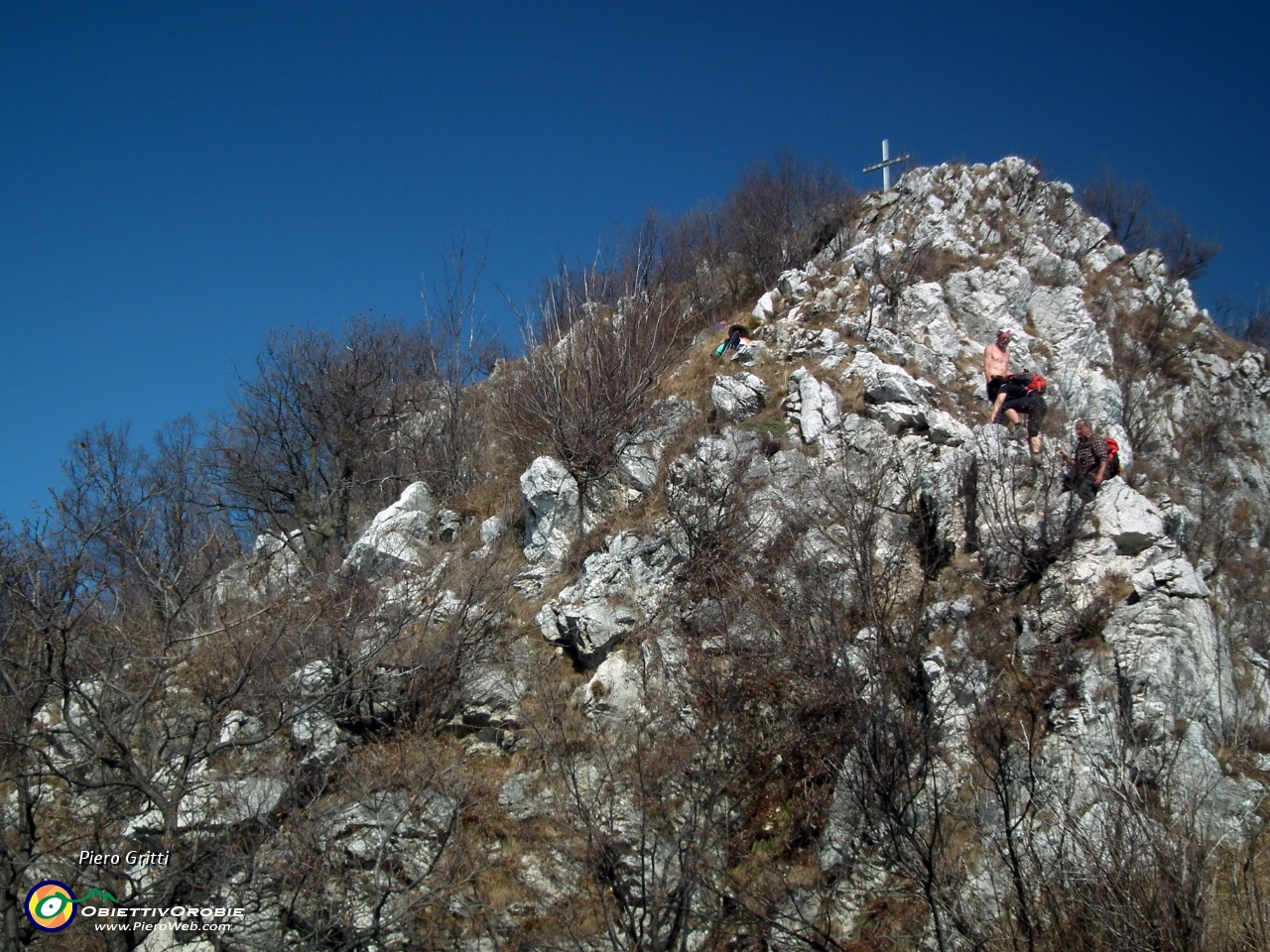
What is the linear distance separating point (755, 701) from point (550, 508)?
5.10 m

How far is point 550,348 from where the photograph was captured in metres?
15.5

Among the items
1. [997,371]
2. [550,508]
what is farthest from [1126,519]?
[550,508]

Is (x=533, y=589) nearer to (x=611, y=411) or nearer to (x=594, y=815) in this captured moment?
(x=611, y=411)

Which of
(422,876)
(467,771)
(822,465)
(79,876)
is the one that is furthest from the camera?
(822,465)

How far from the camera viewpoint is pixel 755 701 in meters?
10.2

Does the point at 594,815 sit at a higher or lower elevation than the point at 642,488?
lower

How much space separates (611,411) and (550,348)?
2031mm

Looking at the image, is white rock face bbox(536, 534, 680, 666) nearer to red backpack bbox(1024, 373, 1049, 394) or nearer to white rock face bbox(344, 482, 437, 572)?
white rock face bbox(344, 482, 437, 572)

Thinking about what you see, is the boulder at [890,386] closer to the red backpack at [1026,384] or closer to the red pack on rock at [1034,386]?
the red backpack at [1026,384]

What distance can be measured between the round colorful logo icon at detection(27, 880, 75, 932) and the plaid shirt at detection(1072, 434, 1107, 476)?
39.4ft

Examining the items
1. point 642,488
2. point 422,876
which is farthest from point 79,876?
point 642,488

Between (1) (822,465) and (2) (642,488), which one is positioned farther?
(2) (642,488)

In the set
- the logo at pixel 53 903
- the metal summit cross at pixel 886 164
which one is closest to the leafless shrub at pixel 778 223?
the metal summit cross at pixel 886 164

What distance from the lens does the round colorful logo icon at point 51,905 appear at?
7832 mm
